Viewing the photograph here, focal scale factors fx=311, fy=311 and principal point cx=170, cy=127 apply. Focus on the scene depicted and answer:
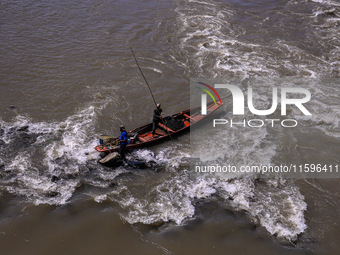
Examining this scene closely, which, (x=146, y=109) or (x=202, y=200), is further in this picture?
(x=146, y=109)

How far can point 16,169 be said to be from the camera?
10.1 metres

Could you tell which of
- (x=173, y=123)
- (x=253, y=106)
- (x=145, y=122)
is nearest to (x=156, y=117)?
(x=173, y=123)

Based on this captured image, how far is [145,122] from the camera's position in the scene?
12.8 metres

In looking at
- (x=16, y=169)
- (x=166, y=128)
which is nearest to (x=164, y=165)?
(x=166, y=128)

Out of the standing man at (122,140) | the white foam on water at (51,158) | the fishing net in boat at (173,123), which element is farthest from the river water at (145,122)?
the standing man at (122,140)

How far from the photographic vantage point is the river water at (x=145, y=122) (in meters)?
8.22

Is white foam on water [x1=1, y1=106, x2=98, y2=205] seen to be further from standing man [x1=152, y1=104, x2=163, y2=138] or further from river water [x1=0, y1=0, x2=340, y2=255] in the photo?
standing man [x1=152, y1=104, x2=163, y2=138]

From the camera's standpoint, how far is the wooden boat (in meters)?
10.8

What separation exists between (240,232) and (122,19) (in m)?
17.0

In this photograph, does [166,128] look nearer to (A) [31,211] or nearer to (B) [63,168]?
(B) [63,168]

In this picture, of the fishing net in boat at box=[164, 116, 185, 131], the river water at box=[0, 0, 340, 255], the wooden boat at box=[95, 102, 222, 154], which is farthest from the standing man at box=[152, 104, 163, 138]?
the river water at box=[0, 0, 340, 255]

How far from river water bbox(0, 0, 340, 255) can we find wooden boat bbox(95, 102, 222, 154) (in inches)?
14.1

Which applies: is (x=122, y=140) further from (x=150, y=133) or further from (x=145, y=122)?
(x=145, y=122)

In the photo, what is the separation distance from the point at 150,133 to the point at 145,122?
1031 mm
